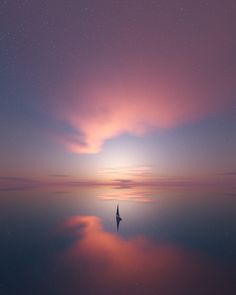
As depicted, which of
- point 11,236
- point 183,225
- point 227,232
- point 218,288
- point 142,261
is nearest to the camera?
point 218,288

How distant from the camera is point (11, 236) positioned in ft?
345

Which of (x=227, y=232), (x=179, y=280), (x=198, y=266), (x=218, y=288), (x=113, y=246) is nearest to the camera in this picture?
(x=218, y=288)

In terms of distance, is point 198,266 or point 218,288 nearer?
point 218,288

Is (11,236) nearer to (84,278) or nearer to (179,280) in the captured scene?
(84,278)

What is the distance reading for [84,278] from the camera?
5934 cm

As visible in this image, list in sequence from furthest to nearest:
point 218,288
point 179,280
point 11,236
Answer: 1. point 11,236
2. point 179,280
3. point 218,288

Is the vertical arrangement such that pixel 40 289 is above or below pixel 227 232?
below

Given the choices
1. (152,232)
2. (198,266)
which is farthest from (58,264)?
(152,232)

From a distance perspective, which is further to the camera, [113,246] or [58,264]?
[113,246]

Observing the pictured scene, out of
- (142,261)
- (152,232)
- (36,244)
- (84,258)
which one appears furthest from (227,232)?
(36,244)

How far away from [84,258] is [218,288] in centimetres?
4279

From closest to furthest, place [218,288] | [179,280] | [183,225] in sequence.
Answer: [218,288]
[179,280]
[183,225]

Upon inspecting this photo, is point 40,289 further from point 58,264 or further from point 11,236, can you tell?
point 11,236

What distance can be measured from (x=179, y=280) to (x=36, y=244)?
62.6 metres
